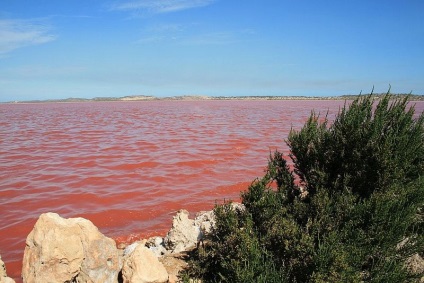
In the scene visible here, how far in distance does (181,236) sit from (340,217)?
309 cm

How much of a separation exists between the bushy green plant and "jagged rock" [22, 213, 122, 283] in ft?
4.77

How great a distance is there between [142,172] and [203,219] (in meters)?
6.50

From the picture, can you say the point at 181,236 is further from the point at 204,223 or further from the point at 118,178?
the point at 118,178

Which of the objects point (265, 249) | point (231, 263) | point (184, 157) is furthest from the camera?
point (184, 157)

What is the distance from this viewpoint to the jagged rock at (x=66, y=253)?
4.11 metres

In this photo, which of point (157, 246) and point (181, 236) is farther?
point (157, 246)

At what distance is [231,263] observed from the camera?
4.45 metres

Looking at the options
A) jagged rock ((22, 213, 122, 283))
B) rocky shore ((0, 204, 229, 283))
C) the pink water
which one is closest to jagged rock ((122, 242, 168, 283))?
rocky shore ((0, 204, 229, 283))

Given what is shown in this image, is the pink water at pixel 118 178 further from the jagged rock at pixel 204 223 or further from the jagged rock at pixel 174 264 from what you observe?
the jagged rock at pixel 174 264

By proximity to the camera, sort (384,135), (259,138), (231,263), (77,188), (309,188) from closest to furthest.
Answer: (231,263) → (384,135) → (309,188) → (77,188) → (259,138)

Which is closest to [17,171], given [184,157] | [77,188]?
[77,188]

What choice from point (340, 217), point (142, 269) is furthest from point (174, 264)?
point (340, 217)

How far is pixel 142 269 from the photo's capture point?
444cm

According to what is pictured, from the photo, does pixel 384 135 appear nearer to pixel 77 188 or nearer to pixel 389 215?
pixel 389 215
